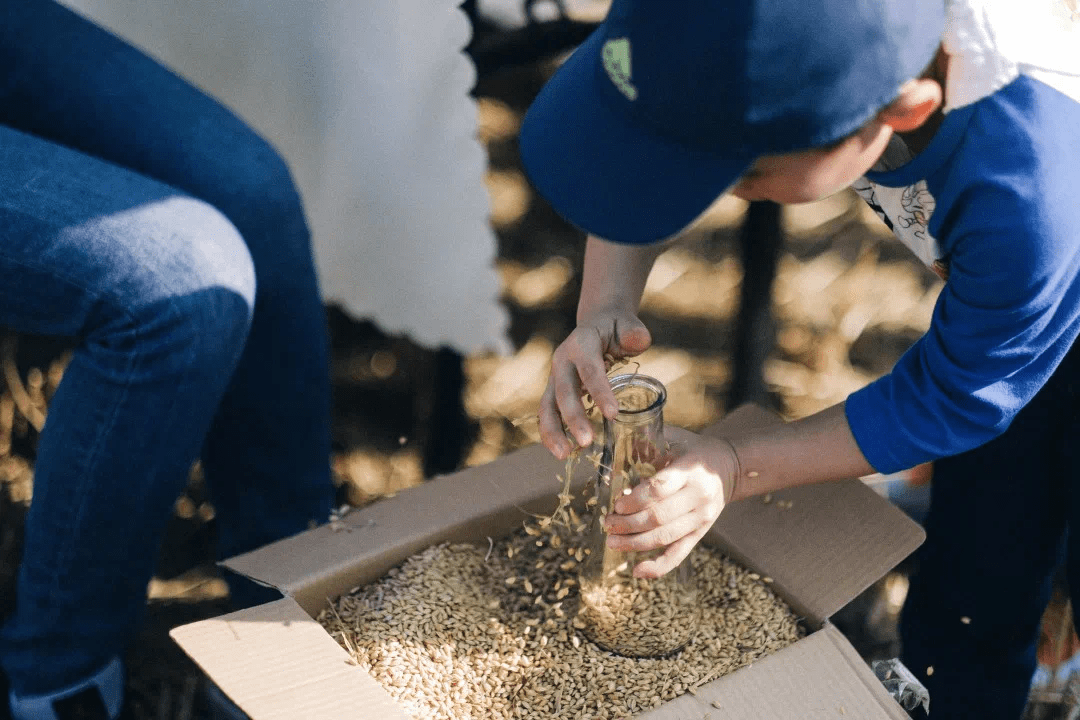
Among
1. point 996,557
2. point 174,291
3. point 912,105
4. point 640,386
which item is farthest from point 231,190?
point 996,557

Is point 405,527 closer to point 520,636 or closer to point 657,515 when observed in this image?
point 520,636

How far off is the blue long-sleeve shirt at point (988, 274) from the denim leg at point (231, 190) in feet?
2.49

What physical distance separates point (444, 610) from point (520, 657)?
→ 95 millimetres

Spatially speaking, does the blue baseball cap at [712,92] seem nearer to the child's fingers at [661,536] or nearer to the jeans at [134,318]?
the child's fingers at [661,536]

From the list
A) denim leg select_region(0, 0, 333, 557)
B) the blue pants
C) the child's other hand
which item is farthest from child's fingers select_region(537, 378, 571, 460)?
the blue pants

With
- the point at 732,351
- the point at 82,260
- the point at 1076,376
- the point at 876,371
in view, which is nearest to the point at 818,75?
the point at 1076,376

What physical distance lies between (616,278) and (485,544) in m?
0.33

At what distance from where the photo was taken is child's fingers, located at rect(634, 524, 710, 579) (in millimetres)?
1043

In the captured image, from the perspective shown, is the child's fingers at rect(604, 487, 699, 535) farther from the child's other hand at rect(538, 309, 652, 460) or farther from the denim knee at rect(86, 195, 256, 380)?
the denim knee at rect(86, 195, 256, 380)

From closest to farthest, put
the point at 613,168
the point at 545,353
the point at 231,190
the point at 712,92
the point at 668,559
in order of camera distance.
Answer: the point at 712,92 < the point at 613,168 < the point at 668,559 < the point at 231,190 < the point at 545,353

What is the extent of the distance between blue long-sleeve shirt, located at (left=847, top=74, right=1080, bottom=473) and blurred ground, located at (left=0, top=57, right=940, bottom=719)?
33.7 inches

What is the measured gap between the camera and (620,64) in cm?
91

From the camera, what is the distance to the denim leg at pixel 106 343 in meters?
1.20

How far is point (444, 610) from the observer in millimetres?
1144
